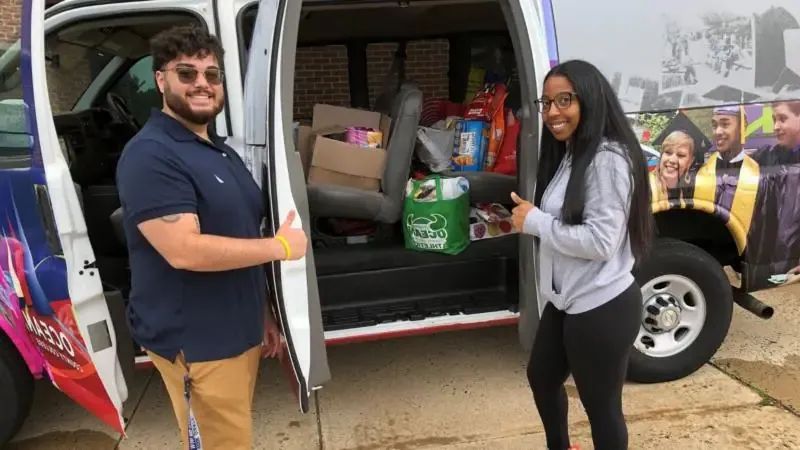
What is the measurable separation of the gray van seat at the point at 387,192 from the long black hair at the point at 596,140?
4.97ft

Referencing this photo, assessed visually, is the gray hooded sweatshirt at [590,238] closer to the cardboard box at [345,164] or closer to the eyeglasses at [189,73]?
the eyeglasses at [189,73]

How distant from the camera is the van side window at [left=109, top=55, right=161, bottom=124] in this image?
434 cm

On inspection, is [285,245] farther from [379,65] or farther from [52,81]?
[379,65]

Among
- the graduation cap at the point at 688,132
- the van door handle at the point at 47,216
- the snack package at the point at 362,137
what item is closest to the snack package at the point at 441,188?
the snack package at the point at 362,137

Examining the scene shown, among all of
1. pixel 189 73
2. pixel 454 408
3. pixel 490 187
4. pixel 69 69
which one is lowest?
pixel 454 408

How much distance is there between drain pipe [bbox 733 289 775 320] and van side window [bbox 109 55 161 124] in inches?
148

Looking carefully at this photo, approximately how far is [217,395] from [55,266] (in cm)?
110

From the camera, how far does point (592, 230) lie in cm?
188

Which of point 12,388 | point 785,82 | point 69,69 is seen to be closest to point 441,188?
point 785,82

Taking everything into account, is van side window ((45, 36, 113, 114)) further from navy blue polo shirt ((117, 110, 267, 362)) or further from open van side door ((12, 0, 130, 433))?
navy blue polo shirt ((117, 110, 267, 362))

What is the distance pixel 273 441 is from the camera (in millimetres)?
3025

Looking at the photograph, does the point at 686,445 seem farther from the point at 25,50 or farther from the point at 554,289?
the point at 25,50

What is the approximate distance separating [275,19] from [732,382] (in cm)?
289

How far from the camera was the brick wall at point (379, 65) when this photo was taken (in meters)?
4.94
